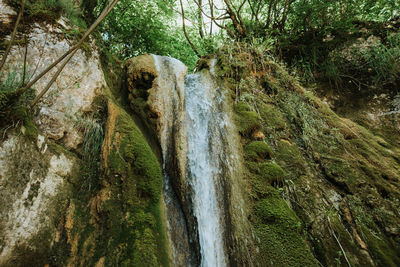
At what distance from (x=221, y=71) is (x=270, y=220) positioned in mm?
3315

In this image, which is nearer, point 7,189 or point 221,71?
point 7,189

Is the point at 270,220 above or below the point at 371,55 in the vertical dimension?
below

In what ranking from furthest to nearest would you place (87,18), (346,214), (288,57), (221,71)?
(288,57) → (221,71) → (87,18) → (346,214)

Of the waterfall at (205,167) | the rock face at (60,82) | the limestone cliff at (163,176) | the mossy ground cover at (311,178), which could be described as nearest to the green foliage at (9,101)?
the limestone cliff at (163,176)

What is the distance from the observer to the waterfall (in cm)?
224

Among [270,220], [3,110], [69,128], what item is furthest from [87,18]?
[270,220]

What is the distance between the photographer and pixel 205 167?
2779 millimetres

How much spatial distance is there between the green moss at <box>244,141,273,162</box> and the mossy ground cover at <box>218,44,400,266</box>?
15 mm

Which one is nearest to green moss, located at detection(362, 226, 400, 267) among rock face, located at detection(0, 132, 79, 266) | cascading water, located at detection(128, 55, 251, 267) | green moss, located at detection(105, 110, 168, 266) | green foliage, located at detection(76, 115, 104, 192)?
cascading water, located at detection(128, 55, 251, 267)

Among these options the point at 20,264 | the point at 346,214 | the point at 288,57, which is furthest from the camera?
the point at 288,57

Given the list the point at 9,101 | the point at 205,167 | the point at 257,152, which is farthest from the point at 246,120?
the point at 9,101

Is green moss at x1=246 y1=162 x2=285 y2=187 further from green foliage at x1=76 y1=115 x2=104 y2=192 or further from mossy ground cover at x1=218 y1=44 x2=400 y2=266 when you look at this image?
green foliage at x1=76 y1=115 x2=104 y2=192

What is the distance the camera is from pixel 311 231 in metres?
2.28

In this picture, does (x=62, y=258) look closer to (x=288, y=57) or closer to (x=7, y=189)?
(x=7, y=189)
